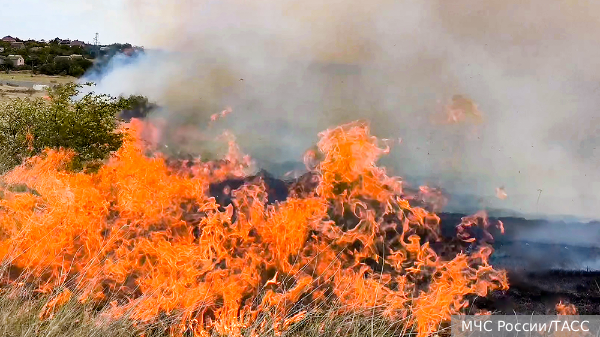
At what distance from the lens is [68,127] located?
42.1ft

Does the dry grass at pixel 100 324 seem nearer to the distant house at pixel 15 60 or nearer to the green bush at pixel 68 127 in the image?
the green bush at pixel 68 127

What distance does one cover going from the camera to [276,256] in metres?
Answer: 5.24

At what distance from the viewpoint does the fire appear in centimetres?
482

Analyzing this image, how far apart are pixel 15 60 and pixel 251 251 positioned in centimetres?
4996

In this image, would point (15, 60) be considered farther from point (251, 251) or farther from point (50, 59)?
point (251, 251)

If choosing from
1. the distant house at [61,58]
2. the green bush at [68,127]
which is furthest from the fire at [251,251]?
the distant house at [61,58]

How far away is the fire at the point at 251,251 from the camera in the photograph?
190 inches

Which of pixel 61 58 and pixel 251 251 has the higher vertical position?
pixel 251 251

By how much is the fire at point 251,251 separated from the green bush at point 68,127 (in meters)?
6.38

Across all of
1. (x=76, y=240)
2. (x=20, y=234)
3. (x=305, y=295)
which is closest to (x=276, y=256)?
(x=305, y=295)

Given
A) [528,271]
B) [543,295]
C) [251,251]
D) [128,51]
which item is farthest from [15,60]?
[543,295]

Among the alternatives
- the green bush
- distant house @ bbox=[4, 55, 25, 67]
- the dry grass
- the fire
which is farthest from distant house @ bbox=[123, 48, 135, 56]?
distant house @ bbox=[4, 55, 25, 67]

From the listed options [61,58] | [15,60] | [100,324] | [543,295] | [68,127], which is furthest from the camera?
[15,60]

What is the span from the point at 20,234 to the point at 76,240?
0.56 m
